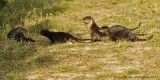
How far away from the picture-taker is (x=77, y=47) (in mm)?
12406

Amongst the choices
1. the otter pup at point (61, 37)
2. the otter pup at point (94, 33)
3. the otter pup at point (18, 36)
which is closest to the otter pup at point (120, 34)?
the otter pup at point (94, 33)

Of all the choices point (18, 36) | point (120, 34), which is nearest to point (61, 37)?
point (18, 36)

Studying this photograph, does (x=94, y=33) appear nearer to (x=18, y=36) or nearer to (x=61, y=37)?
(x=61, y=37)

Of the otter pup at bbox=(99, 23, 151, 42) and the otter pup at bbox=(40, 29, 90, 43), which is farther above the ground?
the otter pup at bbox=(99, 23, 151, 42)

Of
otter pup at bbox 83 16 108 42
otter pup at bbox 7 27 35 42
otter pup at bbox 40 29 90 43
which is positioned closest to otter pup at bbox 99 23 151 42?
otter pup at bbox 83 16 108 42

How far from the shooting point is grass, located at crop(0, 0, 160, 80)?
1000 centimetres

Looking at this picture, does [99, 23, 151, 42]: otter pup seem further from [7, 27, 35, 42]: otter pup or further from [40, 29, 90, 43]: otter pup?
[7, 27, 35, 42]: otter pup

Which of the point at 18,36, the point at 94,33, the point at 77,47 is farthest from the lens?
the point at 18,36

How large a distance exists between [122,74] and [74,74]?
3.43ft

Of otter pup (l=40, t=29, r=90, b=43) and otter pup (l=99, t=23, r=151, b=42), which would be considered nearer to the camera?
otter pup (l=99, t=23, r=151, b=42)

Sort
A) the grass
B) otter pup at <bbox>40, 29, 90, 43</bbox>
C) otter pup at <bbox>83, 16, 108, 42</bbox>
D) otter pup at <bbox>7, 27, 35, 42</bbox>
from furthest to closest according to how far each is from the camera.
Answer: otter pup at <bbox>7, 27, 35, 42</bbox> → otter pup at <bbox>40, 29, 90, 43</bbox> → otter pup at <bbox>83, 16, 108, 42</bbox> → the grass

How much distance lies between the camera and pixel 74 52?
11.9m

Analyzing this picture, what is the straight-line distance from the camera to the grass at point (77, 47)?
394 inches

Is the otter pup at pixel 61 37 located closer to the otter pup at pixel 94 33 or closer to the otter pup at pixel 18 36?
the otter pup at pixel 94 33
